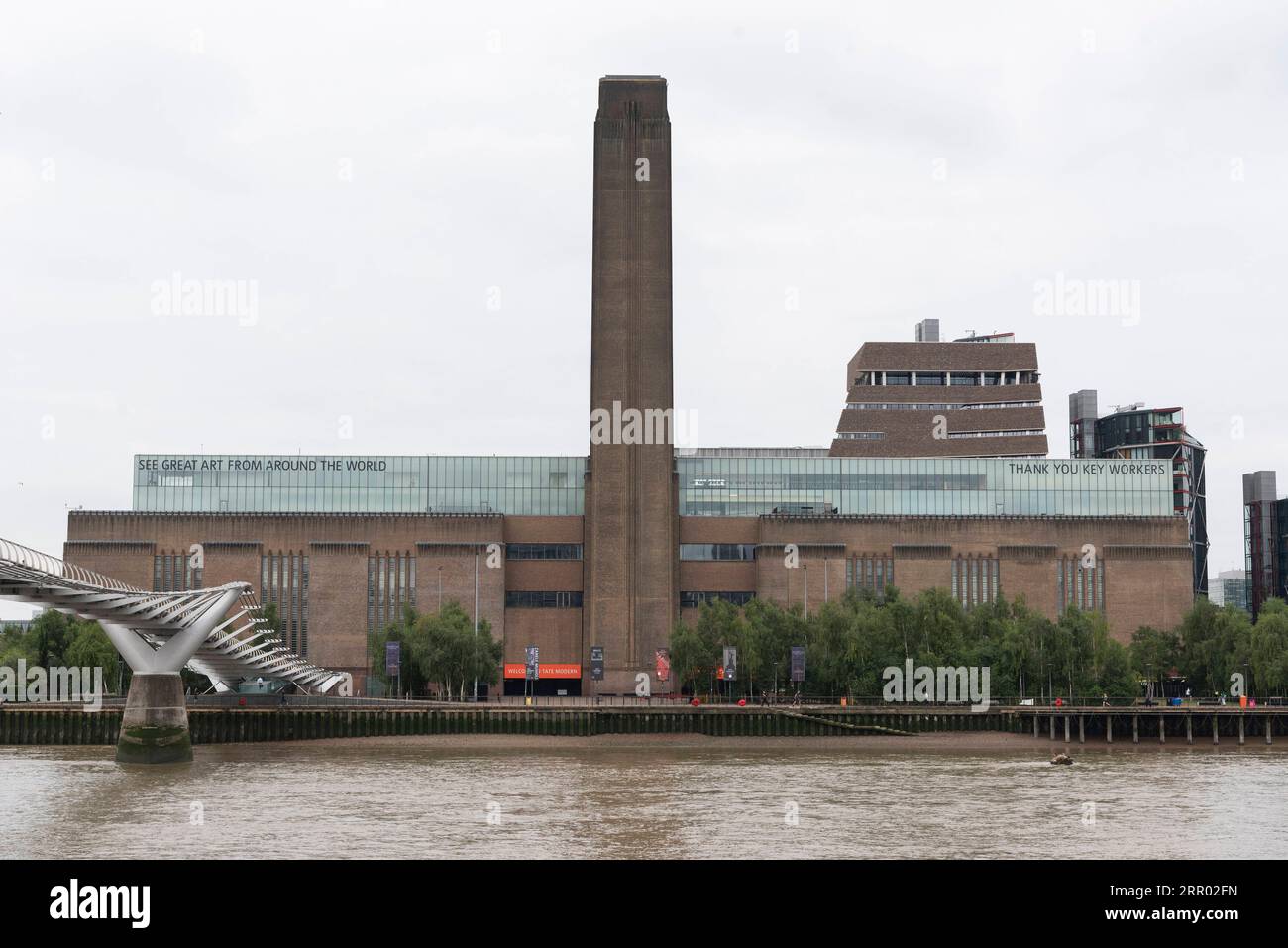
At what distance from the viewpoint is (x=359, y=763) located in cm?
6988

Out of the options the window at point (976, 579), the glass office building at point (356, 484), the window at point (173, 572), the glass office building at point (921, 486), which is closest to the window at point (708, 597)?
the glass office building at point (921, 486)

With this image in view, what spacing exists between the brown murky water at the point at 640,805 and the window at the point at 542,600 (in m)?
39.7

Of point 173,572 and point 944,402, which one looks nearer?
point 173,572

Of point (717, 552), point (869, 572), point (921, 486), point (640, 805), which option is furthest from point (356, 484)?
point (640, 805)

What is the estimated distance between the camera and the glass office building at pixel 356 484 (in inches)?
4739

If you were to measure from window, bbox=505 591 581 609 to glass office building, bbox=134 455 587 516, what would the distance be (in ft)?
21.3

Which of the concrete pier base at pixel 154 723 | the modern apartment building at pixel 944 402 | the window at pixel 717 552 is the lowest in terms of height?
the concrete pier base at pixel 154 723

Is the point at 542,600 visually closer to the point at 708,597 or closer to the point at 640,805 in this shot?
the point at 708,597

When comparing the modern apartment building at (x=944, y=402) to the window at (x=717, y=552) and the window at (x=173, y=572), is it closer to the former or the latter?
the window at (x=717, y=552)

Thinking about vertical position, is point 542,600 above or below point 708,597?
below

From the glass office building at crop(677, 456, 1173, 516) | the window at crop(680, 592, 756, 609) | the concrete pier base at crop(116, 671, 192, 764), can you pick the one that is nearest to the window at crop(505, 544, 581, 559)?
the window at crop(680, 592, 756, 609)

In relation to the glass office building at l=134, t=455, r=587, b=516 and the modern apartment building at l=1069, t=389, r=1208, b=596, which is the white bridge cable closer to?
the glass office building at l=134, t=455, r=587, b=516

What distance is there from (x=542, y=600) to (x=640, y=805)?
226 ft

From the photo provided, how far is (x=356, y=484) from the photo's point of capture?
121 metres
